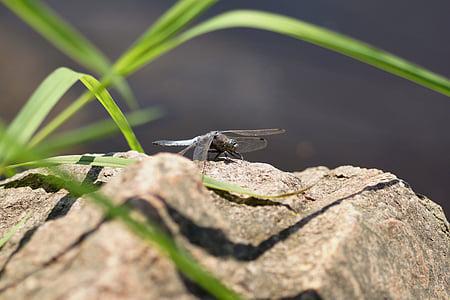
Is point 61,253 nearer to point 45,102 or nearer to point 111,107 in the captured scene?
point 45,102

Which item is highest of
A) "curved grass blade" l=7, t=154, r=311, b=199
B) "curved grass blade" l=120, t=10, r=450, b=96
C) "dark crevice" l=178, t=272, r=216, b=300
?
"curved grass blade" l=120, t=10, r=450, b=96

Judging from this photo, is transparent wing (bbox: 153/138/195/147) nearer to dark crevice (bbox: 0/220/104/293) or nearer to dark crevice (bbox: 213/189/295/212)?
dark crevice (bbox: 213/189/295/212)

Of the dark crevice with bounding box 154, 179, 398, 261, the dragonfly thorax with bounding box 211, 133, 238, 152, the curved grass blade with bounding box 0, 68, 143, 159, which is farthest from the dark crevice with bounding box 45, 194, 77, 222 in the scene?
the dragonfly thorax with bounding box 211, 133, 238, 152

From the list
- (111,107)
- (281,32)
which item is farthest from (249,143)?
(281,32)

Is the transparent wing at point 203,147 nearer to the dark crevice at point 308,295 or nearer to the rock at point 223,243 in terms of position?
the rock at point 223,243

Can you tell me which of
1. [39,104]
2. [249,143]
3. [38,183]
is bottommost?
[249,143]

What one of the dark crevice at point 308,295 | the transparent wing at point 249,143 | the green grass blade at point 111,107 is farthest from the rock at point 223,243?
the transparent wing at point 249,143

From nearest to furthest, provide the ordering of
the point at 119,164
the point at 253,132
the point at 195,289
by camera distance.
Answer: the point at 195,289 < the point at 119,164 < the point at 253,132
